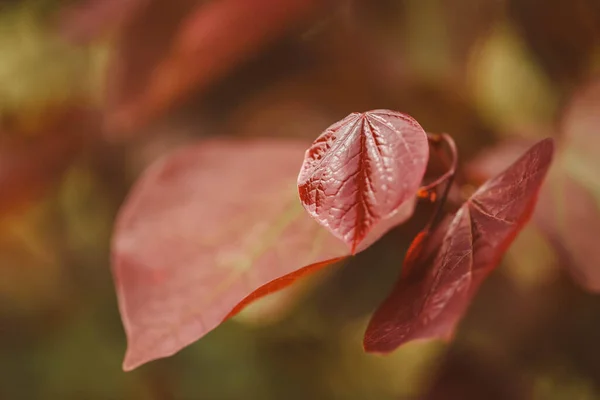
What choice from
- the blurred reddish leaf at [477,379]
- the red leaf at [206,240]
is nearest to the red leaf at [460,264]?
the red leaf at [206,240]

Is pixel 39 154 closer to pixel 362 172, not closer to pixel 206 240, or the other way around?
pixel 206 240

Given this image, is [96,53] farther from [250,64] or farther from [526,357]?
[526,357]

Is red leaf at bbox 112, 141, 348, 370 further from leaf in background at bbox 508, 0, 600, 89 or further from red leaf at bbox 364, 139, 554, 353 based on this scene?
leaf in background at bbox 508, 0, 600, 89

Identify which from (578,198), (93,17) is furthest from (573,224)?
(93,17)

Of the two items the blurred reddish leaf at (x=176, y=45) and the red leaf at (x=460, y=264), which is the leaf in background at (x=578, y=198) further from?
the blurred reddish leaf at (x=176, y=45)

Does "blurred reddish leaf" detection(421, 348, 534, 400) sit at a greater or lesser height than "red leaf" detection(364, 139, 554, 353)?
lesser

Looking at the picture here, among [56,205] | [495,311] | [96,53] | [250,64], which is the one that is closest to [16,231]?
[56,205]

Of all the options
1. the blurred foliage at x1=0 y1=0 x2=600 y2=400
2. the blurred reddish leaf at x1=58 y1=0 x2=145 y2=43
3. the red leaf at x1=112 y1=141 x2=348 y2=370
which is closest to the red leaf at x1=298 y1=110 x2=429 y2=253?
the red leaf at x1=112 y1=141 x2=348 y2=370
